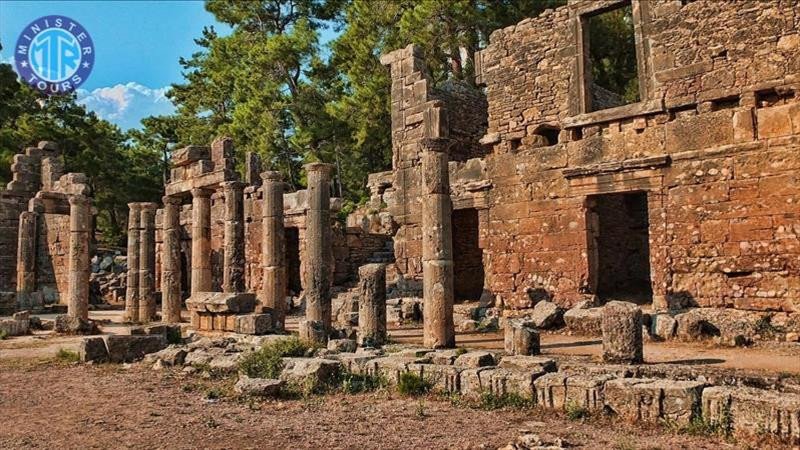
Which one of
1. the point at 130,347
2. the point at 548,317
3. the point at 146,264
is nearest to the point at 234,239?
the point at 146,264

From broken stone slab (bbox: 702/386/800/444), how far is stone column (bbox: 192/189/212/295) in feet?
45.1

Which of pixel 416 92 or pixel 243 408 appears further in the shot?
pixel 416 92

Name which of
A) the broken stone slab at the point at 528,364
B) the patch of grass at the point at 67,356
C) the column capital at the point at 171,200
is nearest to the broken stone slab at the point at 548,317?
the broken stone slab at the point at 528,364

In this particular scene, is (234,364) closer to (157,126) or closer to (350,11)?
(350,11)

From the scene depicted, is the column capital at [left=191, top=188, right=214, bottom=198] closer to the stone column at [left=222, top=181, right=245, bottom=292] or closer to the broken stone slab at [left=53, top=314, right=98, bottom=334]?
the stone column at [left=222, top=181, right=245, bottom=292]

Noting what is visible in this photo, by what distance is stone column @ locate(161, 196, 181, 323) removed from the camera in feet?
59.1

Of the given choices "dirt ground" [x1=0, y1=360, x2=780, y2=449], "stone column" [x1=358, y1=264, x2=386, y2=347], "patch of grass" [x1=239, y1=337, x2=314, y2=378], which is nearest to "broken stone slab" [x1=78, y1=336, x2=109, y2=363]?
"dirt ground" [x1=0, y1=360, x2=780, y2=449]

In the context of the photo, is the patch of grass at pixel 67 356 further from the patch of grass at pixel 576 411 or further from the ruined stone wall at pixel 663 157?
the patch of grass at pixel 576 411

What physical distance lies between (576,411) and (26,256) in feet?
79.1

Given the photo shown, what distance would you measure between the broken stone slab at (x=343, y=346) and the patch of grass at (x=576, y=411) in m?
4.71

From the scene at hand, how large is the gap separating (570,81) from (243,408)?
431 inches

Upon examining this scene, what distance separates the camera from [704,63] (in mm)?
12906

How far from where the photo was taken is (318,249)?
1316 centimetres

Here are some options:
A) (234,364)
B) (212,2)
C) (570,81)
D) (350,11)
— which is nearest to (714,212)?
(570,81)
